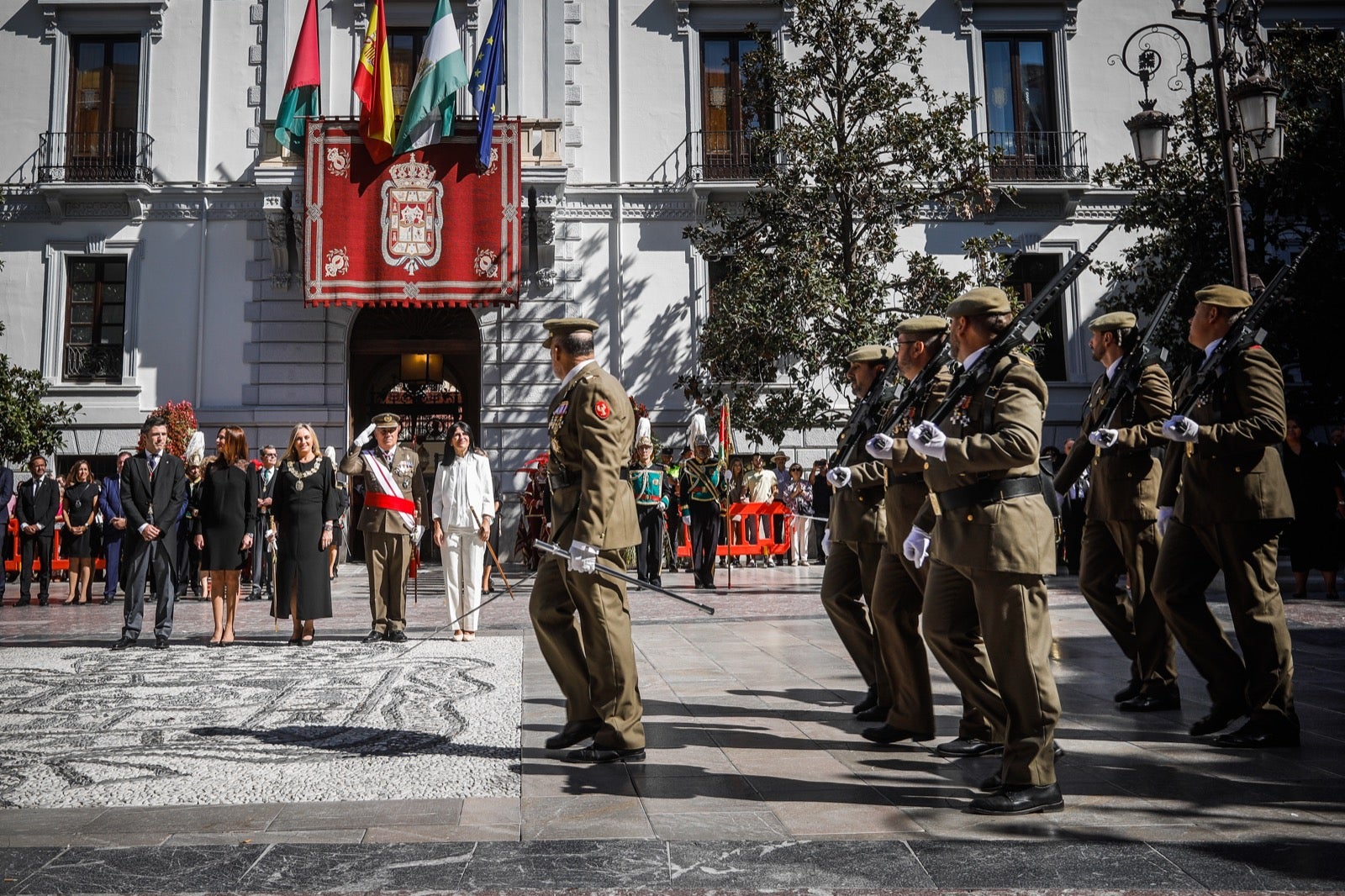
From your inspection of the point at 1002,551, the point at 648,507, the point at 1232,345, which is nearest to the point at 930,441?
the point at 1002,551

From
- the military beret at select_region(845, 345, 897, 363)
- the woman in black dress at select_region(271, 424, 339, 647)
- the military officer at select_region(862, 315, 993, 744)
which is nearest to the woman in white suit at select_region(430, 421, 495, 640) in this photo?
the woman in black dress at select_region(271, 424, 339, 647)

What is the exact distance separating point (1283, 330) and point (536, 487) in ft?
42.1

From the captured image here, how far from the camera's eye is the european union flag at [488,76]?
18.2 meters

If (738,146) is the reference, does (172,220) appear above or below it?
below

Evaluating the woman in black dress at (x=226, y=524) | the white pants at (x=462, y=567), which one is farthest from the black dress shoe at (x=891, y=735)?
the woman in black dress at (x=226, y=524)

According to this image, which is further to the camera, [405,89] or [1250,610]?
[405,89]

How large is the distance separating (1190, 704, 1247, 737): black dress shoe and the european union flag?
1586cm

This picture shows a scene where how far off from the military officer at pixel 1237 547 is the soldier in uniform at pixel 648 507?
9.81m

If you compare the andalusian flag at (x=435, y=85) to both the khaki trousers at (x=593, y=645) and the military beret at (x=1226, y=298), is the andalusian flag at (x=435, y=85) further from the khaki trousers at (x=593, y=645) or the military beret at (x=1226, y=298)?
the military beret at (x=1226, y=298)

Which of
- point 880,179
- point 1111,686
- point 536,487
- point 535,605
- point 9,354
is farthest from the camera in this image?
point 9,354

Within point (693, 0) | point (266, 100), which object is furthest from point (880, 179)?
point (266, 100)

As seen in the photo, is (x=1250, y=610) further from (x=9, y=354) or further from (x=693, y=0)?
(x=9, y=354)

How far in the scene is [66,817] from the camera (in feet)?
13.3

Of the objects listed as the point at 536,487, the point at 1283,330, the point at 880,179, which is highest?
the point at 880,179
